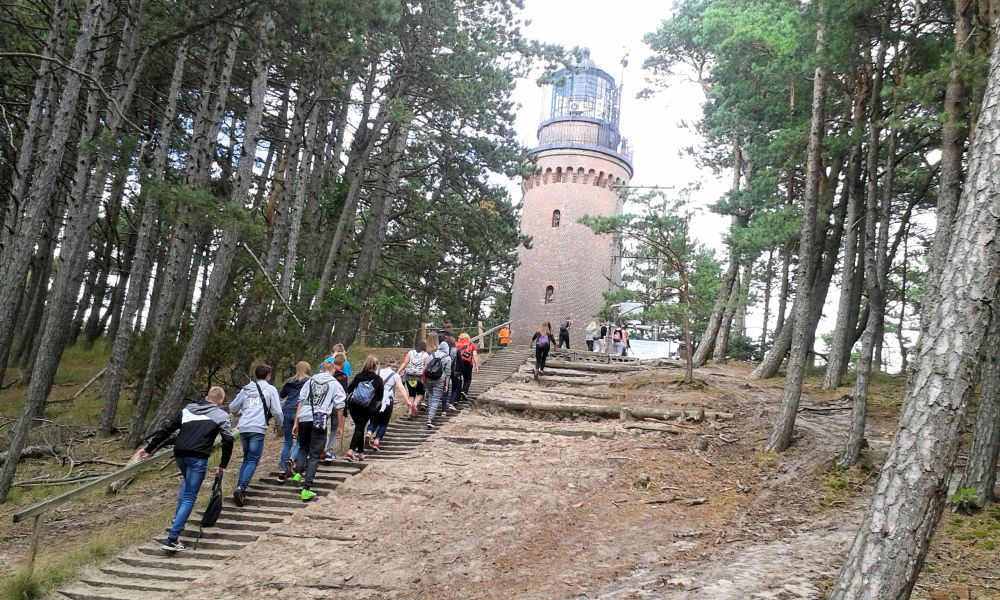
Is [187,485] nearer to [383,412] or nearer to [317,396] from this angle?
[317,396]

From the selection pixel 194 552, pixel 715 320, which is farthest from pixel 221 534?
pixel 715 320

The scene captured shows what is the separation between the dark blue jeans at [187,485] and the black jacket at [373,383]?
8.13 feet

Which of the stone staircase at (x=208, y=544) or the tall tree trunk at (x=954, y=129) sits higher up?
the tall tree trunk at (x=954, y=129)

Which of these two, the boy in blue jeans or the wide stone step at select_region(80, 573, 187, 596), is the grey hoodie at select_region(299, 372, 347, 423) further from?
the wide stone step at select_region(80, 573, 187, 596)

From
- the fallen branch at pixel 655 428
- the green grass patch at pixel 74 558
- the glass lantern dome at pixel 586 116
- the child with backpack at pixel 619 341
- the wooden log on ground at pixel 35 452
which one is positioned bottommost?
the wooden log on ground at pixel 35 452

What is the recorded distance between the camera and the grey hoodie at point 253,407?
6.72 m

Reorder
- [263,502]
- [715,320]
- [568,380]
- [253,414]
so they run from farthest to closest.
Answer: [715,320] → [568,380] → [263,502] → [253,414]

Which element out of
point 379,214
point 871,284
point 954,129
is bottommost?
point 871,284

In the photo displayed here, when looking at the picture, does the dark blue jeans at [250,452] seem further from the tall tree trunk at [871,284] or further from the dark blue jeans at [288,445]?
the tall tree trunk at [871,284]

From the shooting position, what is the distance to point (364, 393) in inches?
328

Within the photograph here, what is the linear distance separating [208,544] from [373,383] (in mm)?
2828

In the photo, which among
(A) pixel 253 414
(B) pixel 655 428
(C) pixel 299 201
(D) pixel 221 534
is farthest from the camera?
(C) pixel 299 201

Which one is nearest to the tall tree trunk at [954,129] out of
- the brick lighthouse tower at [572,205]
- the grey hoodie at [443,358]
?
the grey hoodie at [443,358]

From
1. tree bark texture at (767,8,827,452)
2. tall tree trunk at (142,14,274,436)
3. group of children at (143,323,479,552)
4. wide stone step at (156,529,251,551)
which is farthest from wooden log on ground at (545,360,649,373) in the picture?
wide stone step at (156,529,251,551)
